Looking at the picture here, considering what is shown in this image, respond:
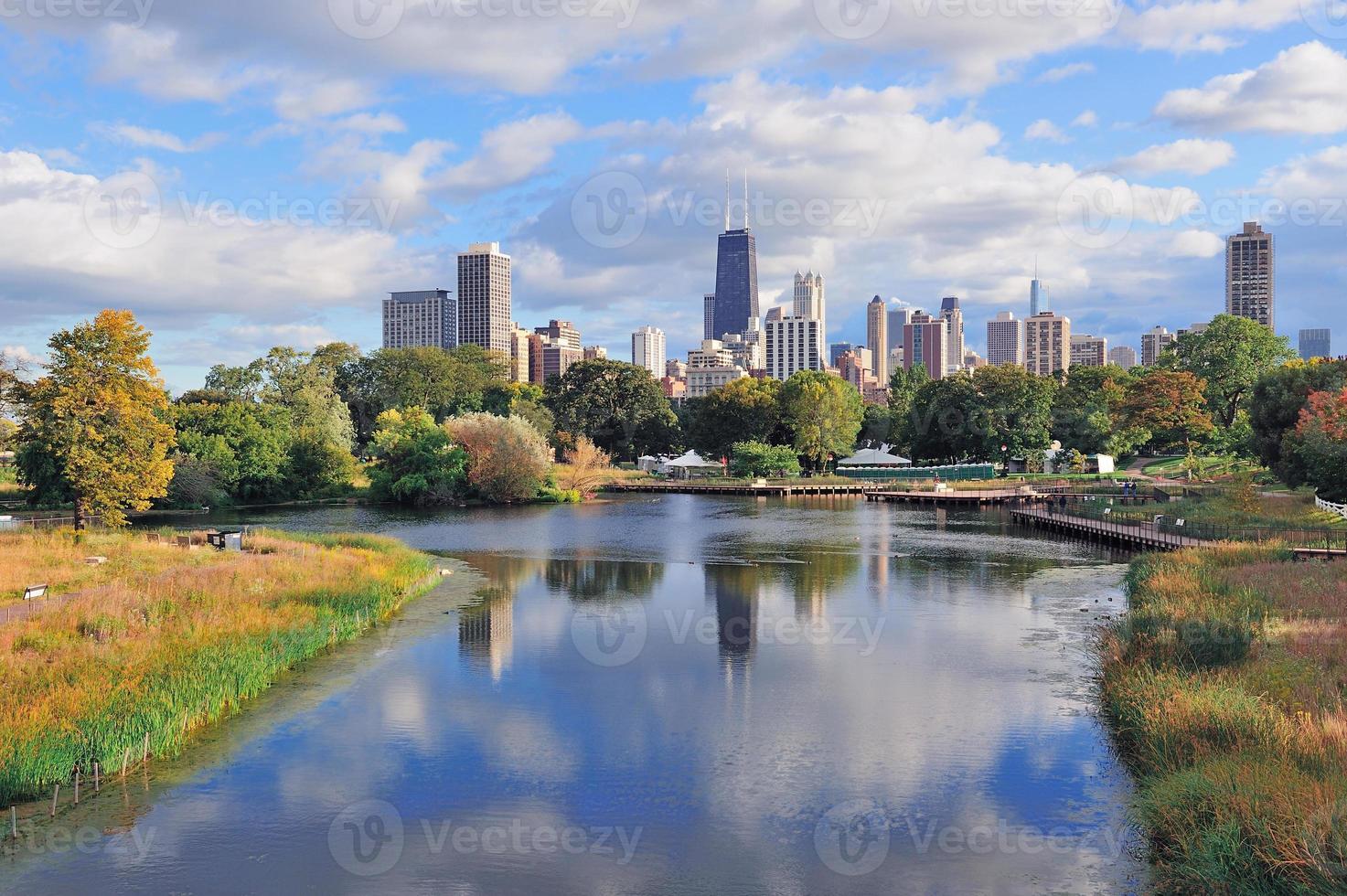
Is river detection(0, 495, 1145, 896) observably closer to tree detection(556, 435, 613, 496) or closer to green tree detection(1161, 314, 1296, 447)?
tree detection(556, 435, 613, 496)

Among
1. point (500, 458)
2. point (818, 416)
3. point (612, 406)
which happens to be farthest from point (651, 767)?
point (612, 406)

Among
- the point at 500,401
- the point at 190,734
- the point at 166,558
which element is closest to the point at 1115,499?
the point at 166,558

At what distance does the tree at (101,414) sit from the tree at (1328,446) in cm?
4479

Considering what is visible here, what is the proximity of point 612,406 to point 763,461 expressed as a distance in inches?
718

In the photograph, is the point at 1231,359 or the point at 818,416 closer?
the point at 1231,359

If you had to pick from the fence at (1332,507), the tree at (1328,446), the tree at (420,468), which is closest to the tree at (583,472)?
the tree at (420,468)

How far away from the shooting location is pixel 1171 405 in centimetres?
7719

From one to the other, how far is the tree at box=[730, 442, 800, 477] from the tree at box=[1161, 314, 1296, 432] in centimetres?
3442

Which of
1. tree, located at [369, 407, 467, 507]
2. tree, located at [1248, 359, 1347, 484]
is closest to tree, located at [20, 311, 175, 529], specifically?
tree, located at [369, 407, 467, 507]

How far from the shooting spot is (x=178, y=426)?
69.3 m

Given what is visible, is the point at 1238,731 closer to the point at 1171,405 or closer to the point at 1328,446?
the point at 1328,446

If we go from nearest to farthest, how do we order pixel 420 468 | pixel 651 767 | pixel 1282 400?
pixel 651 767, pixel 1282 400, pixel 420 468

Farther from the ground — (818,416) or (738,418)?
(818,416)

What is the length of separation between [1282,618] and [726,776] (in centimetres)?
1341
